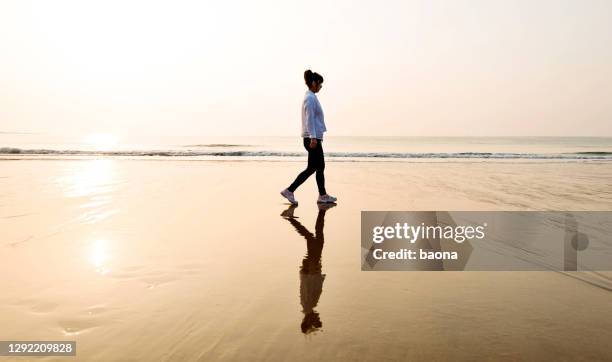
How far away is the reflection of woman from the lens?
7.48 feet

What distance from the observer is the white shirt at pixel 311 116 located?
687cm

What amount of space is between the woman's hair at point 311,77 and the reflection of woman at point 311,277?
2796 mm

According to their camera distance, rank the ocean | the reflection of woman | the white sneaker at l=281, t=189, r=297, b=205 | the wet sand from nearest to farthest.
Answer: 1. the wet sand
2. the reflection of woman
3. the white sneaker at l=281, t=189, r=297, b=205
4. the ocean

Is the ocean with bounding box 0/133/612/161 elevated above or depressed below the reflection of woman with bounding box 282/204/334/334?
above

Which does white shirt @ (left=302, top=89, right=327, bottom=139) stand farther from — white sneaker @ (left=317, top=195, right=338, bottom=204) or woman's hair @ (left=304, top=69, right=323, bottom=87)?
white sneaker @ (left=317, top=195, right=338, bottom=204)

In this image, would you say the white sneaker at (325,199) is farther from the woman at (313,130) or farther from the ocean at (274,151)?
the ocean at (274,151)

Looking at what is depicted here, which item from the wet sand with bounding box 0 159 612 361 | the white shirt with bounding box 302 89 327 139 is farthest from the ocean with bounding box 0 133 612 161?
the wet sand with bounding box 0 159 612 361

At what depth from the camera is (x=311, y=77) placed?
686cm

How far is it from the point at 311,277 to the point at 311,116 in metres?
4.21

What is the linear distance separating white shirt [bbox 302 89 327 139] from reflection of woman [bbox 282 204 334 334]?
2204 millimetres

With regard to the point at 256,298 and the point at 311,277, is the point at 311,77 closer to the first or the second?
the point at 311,277

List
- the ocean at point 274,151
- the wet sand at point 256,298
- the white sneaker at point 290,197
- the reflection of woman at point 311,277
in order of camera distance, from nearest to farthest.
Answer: the wet sand at point 256,298
the reflection of woman at point 311,277
the white sneaker at point 290,197
the ocean at point 274,151

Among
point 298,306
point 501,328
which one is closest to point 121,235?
point 298,306

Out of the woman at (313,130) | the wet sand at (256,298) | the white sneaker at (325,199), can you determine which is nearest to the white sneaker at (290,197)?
the woman at (313,130)
